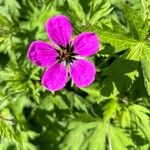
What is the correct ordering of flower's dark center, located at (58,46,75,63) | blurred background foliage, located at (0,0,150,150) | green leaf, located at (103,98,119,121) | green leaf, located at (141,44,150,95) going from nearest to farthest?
flower's dark center, located at (58,46,75,63) < green leaf, located at (141,44,150,95) < blurred background foliage, located at (0,0,150,150) < green leaf, located at (103,98,119,121)

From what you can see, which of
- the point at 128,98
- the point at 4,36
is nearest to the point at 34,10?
the point at 4,36

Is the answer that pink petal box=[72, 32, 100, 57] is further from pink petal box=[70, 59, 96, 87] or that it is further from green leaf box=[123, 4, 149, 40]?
green leaf box=[123, 4, 149, 40]

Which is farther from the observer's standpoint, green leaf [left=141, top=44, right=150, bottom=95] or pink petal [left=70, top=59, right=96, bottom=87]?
green leaf [left=141, top=44, right=150, bottom=95]

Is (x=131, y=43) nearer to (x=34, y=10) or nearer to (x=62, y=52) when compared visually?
(x=62, y=52)

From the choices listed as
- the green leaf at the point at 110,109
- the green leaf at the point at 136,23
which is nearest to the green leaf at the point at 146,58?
the green leaf at the point at 136,23

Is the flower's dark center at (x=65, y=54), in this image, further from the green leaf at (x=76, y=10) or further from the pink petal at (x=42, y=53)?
the green leaf at (x=76, y=10)

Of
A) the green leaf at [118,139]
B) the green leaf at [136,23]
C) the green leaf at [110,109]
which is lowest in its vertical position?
the green leaf at [118,139]

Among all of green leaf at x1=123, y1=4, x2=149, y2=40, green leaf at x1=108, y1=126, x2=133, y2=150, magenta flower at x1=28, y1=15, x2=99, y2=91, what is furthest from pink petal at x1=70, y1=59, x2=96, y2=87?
green leaf at x1=108, y1=126, x2=133, y2=150

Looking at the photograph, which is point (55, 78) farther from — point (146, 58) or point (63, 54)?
point (146, 58)
